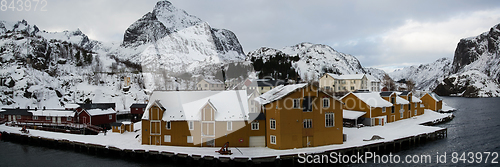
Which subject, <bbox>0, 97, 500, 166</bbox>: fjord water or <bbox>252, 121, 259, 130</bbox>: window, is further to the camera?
<bbox>252, 121, 259, 130</bbox>: window

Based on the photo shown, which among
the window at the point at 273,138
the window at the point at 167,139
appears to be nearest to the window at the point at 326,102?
the window at the point at 273,138

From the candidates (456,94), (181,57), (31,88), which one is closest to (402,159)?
(31,88)

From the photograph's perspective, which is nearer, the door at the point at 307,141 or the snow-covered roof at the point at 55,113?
the door at the point at 307,141

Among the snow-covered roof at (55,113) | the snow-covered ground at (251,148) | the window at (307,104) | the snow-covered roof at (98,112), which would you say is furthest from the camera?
the snow-covered roof at (55,113)

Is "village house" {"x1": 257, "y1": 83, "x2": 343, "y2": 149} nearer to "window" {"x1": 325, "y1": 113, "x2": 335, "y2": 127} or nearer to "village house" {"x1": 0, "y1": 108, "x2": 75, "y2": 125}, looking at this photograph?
"window" {"x1": 325, "y1": 113, "x2": 335, "y2": 127}

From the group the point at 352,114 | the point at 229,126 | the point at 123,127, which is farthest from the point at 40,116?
the point at 352,114

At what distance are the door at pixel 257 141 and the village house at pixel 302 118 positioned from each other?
1.73 ft

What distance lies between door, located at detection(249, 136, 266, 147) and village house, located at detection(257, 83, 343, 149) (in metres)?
0.53

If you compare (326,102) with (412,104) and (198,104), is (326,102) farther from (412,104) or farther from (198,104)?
(412,104)

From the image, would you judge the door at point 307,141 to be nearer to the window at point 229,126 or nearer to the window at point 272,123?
the window at point 272,123

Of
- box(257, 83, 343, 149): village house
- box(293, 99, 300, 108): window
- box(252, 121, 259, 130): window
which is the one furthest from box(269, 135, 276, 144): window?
box(293, 99, 300, 108): window

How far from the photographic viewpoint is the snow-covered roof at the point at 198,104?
97.8 ft

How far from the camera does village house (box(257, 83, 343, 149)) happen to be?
2766 cm

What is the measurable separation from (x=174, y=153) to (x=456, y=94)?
175 m
